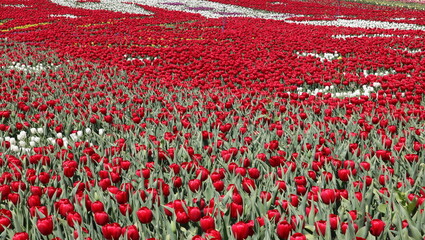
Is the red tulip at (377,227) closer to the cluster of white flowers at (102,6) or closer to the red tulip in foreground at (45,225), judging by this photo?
the red tulip in foreground at (45,225)

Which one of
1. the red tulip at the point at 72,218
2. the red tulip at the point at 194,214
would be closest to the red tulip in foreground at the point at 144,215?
the red tulip at the point at 194,214

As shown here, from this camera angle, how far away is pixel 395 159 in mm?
3635

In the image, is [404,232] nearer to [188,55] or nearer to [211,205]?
[211,205]

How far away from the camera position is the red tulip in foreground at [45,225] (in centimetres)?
244

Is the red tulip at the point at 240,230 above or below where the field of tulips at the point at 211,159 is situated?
above

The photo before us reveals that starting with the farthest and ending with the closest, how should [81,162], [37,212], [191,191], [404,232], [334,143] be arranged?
[334,143]
[81,162]
[191,191]
[37,212]
[404,232]

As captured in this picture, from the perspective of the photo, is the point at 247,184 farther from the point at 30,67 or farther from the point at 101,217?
the point at 30,67

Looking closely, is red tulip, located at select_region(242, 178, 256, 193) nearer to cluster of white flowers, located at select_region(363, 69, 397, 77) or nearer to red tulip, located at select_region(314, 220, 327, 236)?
red tulip, located at select_region(314, 220, 327, 236)

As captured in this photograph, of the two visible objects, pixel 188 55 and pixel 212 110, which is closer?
pixel 212 110

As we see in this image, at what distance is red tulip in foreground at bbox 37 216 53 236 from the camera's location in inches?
96.2

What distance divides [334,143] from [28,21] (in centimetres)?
2093

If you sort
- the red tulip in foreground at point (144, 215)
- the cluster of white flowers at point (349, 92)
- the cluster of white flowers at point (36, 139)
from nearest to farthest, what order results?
the red tulip in foreground at point (144, 215), the cluster of white flowers at point (36, 139), the cluster of white flowers at point (349, 92)

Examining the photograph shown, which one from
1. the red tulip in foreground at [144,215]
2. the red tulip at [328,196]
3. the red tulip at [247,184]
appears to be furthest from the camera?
the red tulip at [247,184]

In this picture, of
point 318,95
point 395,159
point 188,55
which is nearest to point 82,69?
point 188,55
